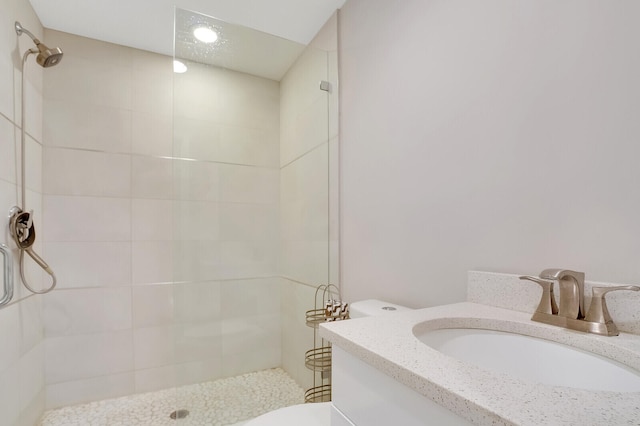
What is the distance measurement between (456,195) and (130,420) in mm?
2262

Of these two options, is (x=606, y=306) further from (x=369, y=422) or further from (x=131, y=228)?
(x=131, y=228)

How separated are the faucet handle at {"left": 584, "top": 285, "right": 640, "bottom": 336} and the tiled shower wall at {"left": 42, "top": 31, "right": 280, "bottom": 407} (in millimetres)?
1490

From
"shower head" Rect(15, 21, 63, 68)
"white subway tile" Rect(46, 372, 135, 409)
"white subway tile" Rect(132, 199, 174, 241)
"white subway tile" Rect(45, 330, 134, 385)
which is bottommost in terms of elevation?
"white subway tile" Rect(46, 372, 135, 409)

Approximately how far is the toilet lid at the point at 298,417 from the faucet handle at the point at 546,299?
33.0 inches

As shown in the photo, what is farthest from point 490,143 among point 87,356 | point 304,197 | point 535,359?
point 87,356

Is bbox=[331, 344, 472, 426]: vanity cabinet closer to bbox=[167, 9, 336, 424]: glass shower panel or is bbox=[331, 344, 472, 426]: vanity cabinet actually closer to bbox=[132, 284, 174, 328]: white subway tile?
bbox=[167, 9, 336, 424]: glass shower panel

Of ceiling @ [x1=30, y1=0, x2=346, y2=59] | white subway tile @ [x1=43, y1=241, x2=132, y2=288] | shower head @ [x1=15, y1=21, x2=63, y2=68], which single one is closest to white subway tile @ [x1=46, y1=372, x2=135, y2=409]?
white subway tile @ [x1=43, y1=241, x2=132, y2=288]

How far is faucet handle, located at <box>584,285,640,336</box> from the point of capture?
0.72m

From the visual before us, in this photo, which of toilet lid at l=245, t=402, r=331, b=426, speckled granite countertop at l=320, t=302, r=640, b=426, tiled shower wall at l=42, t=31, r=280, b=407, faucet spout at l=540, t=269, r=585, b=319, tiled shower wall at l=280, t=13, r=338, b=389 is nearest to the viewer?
speckled granite countertop at l=320, t=302, r=640, b=426

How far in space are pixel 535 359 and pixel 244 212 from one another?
4.92 feet

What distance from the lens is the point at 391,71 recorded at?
1528mm

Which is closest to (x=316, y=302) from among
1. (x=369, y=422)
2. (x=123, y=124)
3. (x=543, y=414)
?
(x=369, y=422)

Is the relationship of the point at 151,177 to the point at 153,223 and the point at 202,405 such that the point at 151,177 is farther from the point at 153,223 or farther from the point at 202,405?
the point at 202,405

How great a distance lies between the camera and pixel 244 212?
1.89 metres
